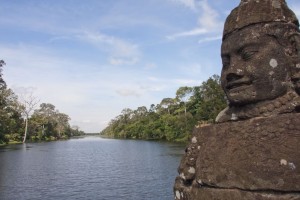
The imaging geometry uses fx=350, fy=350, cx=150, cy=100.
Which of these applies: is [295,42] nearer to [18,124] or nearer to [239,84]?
[239,84]

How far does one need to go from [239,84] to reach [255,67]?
9.5 inches

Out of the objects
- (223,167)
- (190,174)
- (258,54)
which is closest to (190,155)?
(190,174)

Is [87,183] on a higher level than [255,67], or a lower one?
lower

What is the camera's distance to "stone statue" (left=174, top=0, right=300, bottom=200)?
3.20 m

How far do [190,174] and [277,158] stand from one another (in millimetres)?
1066

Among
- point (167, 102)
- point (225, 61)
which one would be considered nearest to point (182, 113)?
point (167, 102)

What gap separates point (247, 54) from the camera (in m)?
3.56

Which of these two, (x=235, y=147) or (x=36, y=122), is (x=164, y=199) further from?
(x=36, y=122)

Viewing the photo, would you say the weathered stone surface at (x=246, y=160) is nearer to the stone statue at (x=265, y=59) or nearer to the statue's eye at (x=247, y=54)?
the stone statue at (x=265, y=59)

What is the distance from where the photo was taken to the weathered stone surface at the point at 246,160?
316 cm

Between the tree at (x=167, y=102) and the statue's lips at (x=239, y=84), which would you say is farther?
the tree at (x=167, y=102)

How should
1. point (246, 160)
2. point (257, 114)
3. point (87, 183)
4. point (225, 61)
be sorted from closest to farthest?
point (246, 160), point (257, 114), point (225, 61), point (87, 183)

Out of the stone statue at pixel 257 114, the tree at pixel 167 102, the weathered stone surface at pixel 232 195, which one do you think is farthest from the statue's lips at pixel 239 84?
the tree at pixel 167 102

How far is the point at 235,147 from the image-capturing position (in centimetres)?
348
